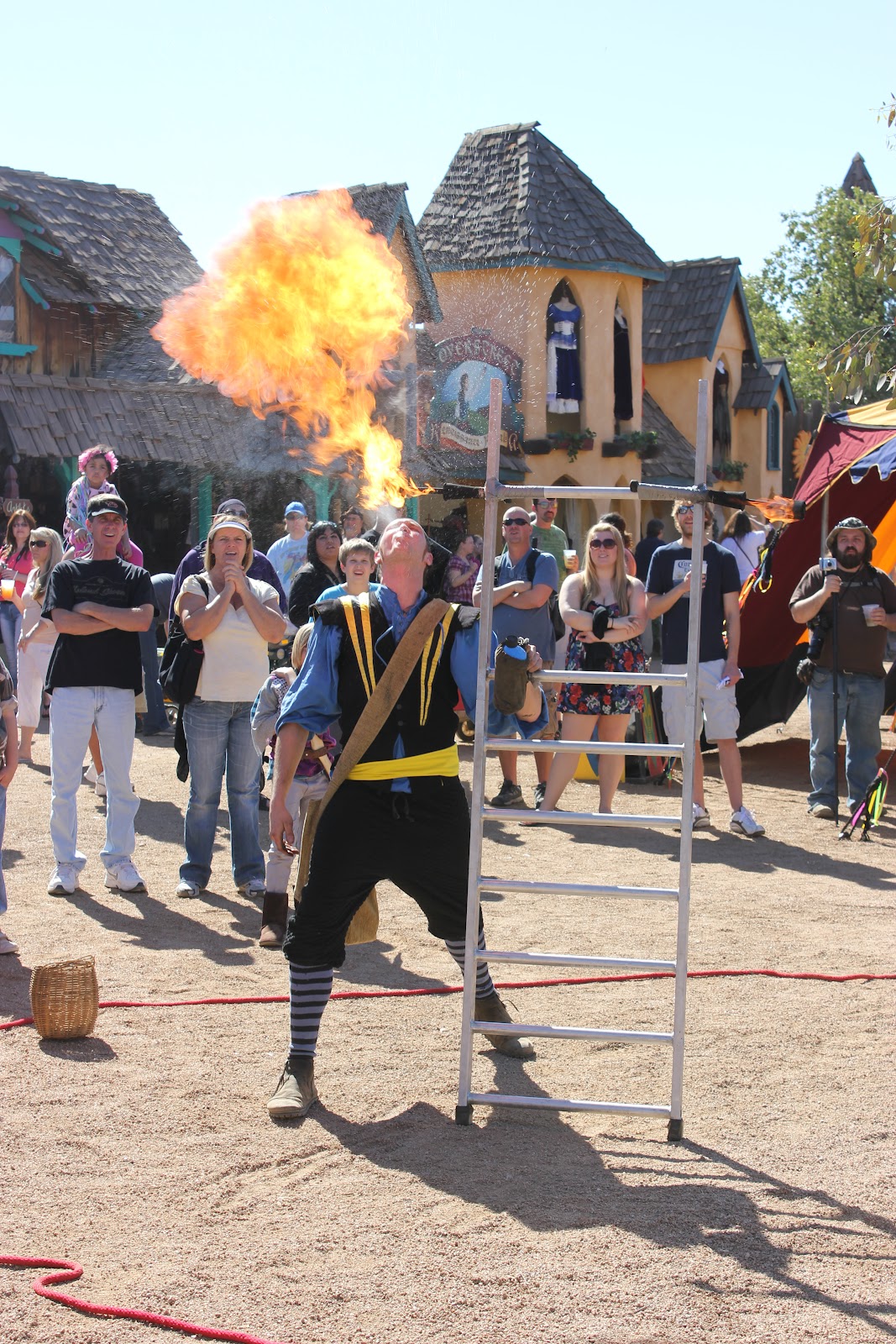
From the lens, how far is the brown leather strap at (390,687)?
4.92 m

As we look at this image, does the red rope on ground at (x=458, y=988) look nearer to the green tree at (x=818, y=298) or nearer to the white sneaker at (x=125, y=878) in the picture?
the white sneaker at (x=125, y=878)

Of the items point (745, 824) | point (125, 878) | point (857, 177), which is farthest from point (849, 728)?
point (857, 177)

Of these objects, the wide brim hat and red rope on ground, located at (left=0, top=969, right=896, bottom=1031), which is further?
the wide brim hat

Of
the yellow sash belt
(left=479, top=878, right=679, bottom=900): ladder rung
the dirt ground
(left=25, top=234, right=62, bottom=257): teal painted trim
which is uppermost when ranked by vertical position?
(left=25, top=234, right=62, bottom=257): teal painted trim

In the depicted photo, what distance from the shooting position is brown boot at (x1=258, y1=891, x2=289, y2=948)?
7.08m

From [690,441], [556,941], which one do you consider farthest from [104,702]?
[690,441]

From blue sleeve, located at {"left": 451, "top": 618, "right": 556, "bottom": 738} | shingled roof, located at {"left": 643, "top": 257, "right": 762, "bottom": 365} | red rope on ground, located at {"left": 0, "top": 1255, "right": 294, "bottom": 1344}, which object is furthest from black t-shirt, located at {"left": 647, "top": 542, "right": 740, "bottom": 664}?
shingled roof, located at {"left": 643, "top": 257, "right": 762, "bottom": 365}

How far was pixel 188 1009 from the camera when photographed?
19.8ft

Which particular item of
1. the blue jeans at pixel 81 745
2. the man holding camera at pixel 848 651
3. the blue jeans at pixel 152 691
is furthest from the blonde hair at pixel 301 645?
the blue jeans at pixel 152 691

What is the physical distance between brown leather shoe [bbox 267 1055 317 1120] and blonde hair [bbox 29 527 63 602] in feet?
22.0

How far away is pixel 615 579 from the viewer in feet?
30.7

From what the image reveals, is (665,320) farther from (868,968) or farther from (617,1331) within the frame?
(617,1331)

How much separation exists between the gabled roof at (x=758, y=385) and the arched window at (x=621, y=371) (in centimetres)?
756

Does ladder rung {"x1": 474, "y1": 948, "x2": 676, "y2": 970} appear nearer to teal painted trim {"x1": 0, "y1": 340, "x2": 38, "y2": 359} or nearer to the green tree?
teal painted trim {"x1": 0, "y1": 340, "x2": 38, "y2": 359}
